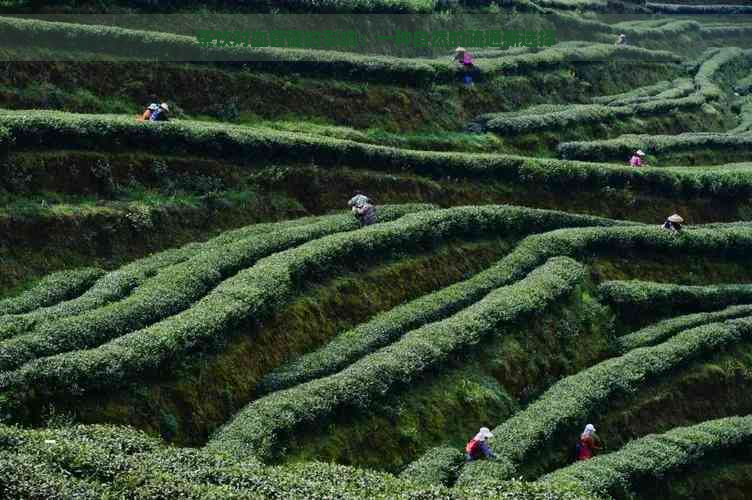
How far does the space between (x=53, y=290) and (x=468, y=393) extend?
11794 millimetres

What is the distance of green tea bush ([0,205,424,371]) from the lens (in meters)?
22.9

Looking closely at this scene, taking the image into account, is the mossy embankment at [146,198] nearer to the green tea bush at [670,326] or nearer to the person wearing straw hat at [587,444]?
the green tea bush at [670,326]

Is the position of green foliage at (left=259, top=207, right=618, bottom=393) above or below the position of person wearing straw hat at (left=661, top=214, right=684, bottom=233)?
above

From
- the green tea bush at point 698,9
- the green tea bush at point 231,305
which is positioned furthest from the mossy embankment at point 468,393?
the green tea bush at point 698,9

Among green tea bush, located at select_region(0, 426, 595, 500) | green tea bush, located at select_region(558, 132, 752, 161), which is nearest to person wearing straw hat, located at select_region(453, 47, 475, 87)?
green tea bush, located at select_region(558, 132, 752, 161)

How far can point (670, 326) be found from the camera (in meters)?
35.4

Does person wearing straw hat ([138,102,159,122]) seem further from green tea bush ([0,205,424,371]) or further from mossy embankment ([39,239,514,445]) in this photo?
mossy embankment ([39,239,514,445])

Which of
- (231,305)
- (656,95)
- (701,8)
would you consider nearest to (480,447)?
(231,305)

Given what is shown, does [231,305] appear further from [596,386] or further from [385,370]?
[596,386]

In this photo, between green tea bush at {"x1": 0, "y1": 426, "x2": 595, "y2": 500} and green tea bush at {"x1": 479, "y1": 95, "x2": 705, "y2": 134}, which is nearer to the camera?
green tea bush at {"x1": 0, "y1": 426, "x2": 595, "y2": 500}

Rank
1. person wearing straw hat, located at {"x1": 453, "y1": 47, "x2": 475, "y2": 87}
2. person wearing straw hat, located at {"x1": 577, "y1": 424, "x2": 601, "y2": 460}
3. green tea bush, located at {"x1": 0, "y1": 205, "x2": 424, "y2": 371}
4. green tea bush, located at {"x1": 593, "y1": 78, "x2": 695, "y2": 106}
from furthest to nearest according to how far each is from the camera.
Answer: green tea bush, located at {"x1": 593, "y1": 78, "x2": 695, "y2": 106}, person wearing straw hat, located at {"x1": 453, "y1": 47, "x2": 475, "y2": 87}, person wearing straw hat, located at {"x1": 577, "y1": 424, "x2": 601, "y2": 460}, green tea bush, located at {"x1": 0, "y1": 205, "x2": 424, "y2": 371}

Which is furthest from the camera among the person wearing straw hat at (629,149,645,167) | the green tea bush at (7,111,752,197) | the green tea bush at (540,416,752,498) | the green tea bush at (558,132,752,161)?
the green tea bush at (558,132,752,161)

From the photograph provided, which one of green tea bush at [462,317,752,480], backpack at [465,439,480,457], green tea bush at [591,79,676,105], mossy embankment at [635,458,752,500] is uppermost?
green tea bush at [591,79,676,105]

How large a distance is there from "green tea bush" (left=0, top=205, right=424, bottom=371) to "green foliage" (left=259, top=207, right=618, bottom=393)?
3.32m
